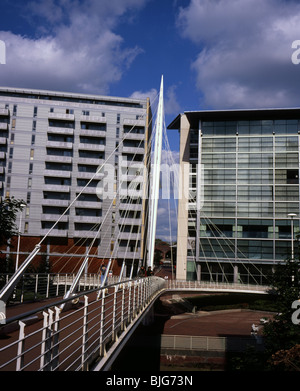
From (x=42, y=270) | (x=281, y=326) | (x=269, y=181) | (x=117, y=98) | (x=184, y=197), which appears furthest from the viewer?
(x=117, y=98)


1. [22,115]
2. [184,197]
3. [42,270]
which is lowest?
[42,270]

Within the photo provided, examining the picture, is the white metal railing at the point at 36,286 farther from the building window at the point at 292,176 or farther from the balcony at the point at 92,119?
the building window at the point at 292,176

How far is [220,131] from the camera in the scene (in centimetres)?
6009

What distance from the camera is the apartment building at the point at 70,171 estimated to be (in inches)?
2454

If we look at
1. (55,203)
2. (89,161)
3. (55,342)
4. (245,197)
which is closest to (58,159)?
(89,161)

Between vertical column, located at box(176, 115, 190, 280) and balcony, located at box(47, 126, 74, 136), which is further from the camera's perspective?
balcony, located at box(47, 126, 74, 136)

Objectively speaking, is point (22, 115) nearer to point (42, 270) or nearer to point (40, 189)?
point (40, 189)

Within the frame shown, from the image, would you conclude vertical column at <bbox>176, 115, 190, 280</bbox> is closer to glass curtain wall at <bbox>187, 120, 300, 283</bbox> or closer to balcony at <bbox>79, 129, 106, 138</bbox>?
glass curtain wall at <bbox>187, 120, 300, 283</bbox>

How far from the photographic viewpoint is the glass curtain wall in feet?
183

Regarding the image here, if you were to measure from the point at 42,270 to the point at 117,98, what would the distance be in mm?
30943

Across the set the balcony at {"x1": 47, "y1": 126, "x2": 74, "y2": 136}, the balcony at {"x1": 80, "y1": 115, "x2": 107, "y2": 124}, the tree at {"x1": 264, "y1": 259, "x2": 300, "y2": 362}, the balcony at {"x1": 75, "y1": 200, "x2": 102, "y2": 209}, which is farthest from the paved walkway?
the balcony at {"x1": 47, "y1": 126, "x2": 74, "y2": 136}

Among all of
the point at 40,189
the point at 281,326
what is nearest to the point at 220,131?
the point at 40,189

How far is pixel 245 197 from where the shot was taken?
57344 mm

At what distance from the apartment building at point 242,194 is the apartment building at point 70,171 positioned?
29.2 feet
